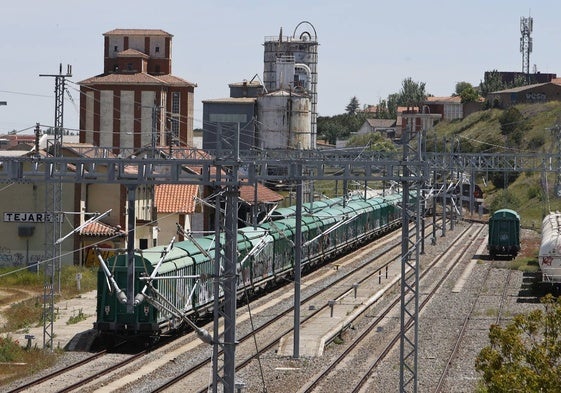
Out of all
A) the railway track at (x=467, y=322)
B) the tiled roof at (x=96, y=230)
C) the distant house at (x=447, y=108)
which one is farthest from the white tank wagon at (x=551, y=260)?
the distant house at (x=447, y=108)

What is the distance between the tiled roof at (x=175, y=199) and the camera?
5952 cm

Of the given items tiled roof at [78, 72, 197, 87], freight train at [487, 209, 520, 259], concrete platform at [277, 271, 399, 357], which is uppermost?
tiled roof at [78, 72, 197, 87]

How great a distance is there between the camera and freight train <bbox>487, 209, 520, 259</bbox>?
6034 cm

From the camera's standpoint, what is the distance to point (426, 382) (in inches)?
1107

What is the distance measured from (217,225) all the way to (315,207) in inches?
1457

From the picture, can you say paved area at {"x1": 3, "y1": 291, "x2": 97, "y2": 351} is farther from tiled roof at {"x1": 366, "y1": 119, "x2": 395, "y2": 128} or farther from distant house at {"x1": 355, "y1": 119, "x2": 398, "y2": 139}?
tiled roof at {"x1": 366, "y1": 119, "x2": 395, "y2": 128}

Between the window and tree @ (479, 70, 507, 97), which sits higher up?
tree @ (479, 70, 507, 97)

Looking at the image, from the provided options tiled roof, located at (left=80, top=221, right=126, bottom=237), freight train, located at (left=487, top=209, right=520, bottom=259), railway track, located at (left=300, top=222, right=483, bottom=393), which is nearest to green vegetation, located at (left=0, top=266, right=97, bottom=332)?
tiled roof, located at (left=80, top=221, right=126, bottom=237)

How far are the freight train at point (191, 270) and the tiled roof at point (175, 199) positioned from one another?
6.87 metres

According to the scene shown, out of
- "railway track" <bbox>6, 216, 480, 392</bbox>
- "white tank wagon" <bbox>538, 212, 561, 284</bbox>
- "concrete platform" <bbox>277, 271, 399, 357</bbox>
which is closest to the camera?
"railway track" <bbox>6, 216, 480, 392</bbox>

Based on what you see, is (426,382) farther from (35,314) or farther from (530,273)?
(530,273)

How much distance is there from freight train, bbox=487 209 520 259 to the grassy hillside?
13.6m

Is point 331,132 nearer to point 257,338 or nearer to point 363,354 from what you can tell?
point 257,338

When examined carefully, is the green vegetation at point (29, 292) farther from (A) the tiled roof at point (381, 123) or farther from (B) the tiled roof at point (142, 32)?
(A) the tiled roof at point (381, 123)
